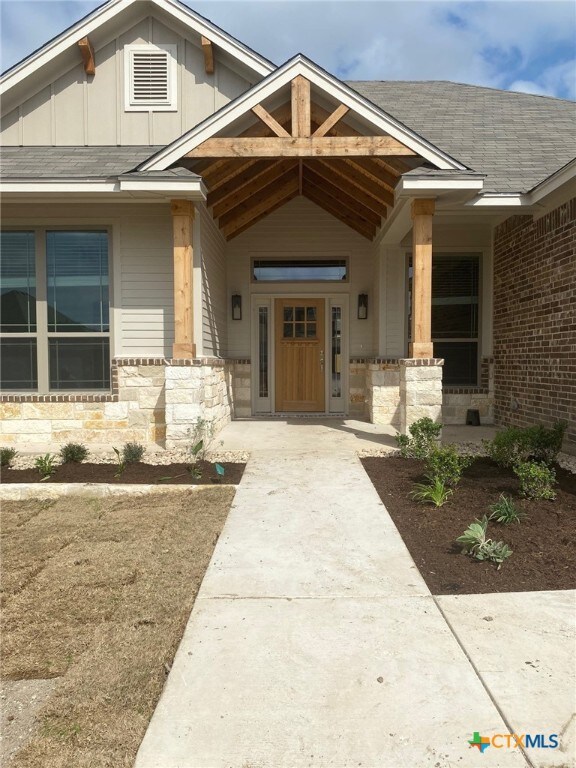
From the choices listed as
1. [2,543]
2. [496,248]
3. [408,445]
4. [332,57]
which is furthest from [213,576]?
[332,57]

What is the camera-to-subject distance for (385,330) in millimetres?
8648

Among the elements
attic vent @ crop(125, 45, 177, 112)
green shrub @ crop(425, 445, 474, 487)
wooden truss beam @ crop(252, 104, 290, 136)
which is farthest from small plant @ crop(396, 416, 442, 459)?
attic vent @ crop(125, 45, 177, 112)

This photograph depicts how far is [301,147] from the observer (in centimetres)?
605

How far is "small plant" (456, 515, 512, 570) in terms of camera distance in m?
3.26

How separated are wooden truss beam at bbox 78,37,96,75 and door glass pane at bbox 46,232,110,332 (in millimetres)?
2549

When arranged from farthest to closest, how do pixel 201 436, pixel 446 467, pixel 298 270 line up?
pixel 298 270
pixel 201 436
pixel 446 467

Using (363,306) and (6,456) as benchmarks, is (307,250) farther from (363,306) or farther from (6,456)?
(6,456)

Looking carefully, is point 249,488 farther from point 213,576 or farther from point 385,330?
point 385,330

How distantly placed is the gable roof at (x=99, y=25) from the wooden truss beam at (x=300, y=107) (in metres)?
1.79

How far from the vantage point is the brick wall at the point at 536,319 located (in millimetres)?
6391

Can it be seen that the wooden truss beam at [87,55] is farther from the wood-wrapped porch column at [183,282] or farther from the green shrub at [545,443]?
the green shrub at [545,443]

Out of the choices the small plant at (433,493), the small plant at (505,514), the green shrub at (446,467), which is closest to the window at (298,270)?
the green shrub at (446,467)

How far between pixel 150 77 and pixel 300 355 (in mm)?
5034

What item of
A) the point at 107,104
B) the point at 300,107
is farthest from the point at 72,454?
the point at 107,104
